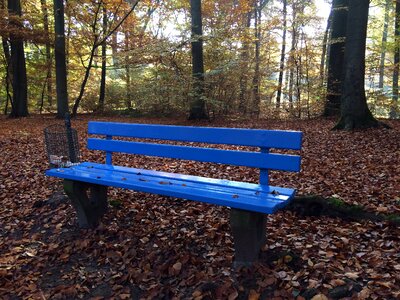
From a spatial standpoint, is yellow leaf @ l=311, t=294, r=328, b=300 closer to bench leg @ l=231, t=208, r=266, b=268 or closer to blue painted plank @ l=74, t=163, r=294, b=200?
bench leg @ l=231, t=208, r=266, b=268

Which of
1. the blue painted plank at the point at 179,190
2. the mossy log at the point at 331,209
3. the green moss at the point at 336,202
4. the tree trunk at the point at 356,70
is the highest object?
the tree trunk at the point at 356,70

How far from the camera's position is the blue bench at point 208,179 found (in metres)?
2.72

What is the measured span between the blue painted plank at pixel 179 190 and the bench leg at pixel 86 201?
0.16 meters

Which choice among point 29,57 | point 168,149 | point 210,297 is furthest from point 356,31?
point 29,57

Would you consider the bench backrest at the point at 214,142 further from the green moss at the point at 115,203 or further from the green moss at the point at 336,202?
the green moss at the point at 336,202

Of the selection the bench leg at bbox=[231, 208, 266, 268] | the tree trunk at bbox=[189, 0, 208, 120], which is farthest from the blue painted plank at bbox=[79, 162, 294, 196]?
the tree trunk at bbox=[189, 0, 208, 120]

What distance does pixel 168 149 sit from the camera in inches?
143

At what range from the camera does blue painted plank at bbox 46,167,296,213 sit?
2.56m

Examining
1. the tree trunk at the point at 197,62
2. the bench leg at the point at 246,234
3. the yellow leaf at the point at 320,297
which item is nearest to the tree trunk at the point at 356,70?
the tree trunk at the point at 197,62

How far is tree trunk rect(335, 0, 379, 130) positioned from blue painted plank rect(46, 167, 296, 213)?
6227mm

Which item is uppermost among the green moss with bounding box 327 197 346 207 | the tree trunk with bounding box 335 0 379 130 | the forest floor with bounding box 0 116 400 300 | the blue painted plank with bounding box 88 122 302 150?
the tree trunk with bounding box 335 0 379 130

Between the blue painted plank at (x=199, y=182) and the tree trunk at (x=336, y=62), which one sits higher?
the tree trunk at (x=336, y=62)

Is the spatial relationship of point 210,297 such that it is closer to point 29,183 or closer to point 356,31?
point 29,183

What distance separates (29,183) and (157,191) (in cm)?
338
